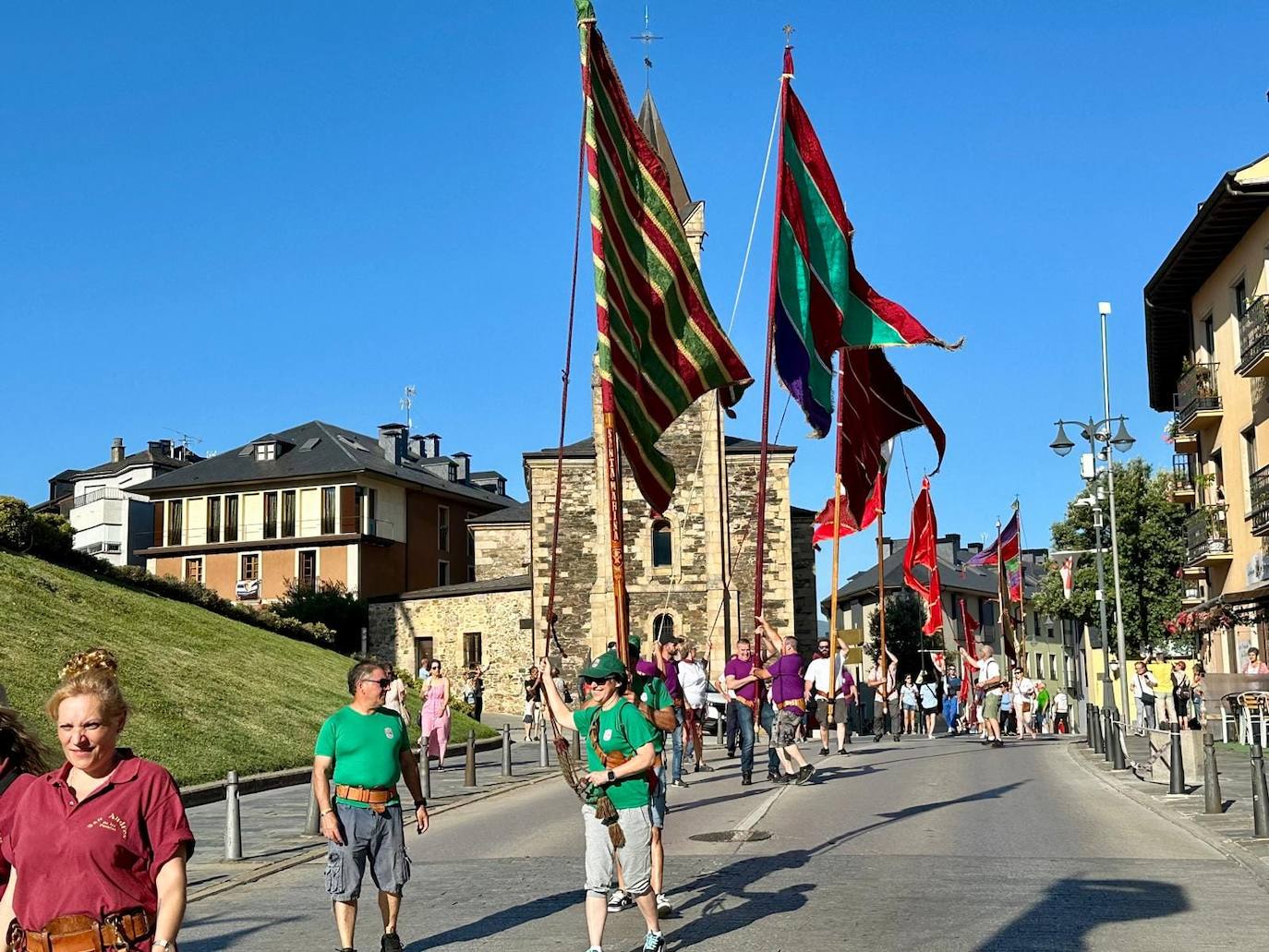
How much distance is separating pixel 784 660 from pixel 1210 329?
2232 cm

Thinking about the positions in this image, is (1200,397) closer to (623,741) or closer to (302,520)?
(623,741)

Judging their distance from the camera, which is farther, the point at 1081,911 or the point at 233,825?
the point at 233,825

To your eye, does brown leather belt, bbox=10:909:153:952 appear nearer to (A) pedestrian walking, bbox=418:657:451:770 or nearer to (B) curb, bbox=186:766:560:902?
(B) curb, bbox=186:766:560:902

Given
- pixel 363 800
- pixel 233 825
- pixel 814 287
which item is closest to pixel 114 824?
pixel 363 800

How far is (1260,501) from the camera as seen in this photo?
1187 inches

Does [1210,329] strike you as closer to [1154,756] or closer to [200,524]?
[1154,756]

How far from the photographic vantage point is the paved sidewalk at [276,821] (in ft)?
38.6

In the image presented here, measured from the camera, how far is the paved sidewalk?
11.8 meters

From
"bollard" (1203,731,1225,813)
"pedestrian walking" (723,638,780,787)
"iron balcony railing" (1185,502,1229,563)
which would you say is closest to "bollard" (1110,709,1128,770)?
"pedestrian walking" (723,638,780,787)

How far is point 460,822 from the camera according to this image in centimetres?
1509

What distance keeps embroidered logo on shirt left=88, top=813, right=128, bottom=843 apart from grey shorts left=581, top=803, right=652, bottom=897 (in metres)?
3.59

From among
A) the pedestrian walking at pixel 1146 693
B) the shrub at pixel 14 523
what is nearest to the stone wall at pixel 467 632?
the shrub at pixel 14 523

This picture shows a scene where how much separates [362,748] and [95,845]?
3.80m

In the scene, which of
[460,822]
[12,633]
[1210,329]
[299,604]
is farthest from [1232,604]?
[299,604]
